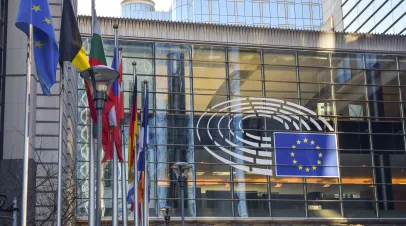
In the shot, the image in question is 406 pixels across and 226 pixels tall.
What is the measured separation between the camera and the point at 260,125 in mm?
47906

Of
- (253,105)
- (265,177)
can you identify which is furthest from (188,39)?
(265,177)

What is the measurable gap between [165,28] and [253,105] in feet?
24.1

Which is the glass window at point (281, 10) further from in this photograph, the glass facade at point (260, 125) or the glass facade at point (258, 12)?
the glass facade at point (260, 125)

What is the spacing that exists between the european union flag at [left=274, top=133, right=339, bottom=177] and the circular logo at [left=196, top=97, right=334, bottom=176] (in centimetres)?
56

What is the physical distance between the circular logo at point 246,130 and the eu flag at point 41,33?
28.3m

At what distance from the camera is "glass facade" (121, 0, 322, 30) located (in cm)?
12850

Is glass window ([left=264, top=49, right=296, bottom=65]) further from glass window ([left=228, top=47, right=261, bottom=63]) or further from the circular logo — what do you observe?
the circular logo

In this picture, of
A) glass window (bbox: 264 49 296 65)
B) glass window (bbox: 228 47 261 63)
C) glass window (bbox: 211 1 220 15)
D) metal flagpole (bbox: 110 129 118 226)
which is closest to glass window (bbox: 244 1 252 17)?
glass window (bbox: 211 1 220 15)

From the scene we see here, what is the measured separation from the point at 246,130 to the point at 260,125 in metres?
1.08

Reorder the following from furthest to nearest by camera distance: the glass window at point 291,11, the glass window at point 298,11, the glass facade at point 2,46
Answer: the glass window at point 298,11, the glass window at point 291,11, the glass facade at point 2,46

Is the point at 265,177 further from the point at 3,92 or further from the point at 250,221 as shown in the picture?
the point at 3,92

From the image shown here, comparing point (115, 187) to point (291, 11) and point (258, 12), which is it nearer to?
point (258, 12)

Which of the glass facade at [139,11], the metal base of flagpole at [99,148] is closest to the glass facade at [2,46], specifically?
the metal base of flagpole at [99,148]

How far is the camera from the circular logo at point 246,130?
4670 cm
